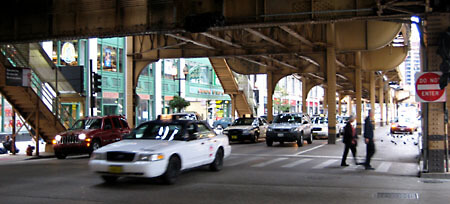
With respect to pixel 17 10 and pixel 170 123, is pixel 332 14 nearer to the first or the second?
pixel 170 123

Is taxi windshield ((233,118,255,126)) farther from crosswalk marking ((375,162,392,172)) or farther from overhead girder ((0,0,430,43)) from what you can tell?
crosswalk marking ((375,162,392,172))

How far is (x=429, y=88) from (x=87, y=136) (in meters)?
12.9

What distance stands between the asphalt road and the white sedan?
41 cm

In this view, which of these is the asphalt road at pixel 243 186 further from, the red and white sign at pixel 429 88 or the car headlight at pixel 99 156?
the red and white sign at pixel 429 88

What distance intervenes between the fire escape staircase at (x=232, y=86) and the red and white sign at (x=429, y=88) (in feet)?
88.2

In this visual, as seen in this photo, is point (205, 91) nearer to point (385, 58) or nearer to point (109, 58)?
point (109, 58)

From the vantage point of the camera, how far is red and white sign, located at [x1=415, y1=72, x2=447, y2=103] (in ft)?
40.4

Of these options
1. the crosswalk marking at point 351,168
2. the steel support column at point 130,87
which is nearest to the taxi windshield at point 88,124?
the steel support column at point 130,87

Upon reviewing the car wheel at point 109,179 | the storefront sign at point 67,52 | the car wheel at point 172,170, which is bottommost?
the car wheel at point 109,179

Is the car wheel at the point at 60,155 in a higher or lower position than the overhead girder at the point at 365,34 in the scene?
lower

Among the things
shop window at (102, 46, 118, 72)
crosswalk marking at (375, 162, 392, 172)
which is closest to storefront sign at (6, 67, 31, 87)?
crosswalk marking at (375, 162, 392, 172)

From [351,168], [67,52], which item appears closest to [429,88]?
[351,168]

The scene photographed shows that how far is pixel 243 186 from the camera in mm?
10633

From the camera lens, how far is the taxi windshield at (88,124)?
63.4 feet
